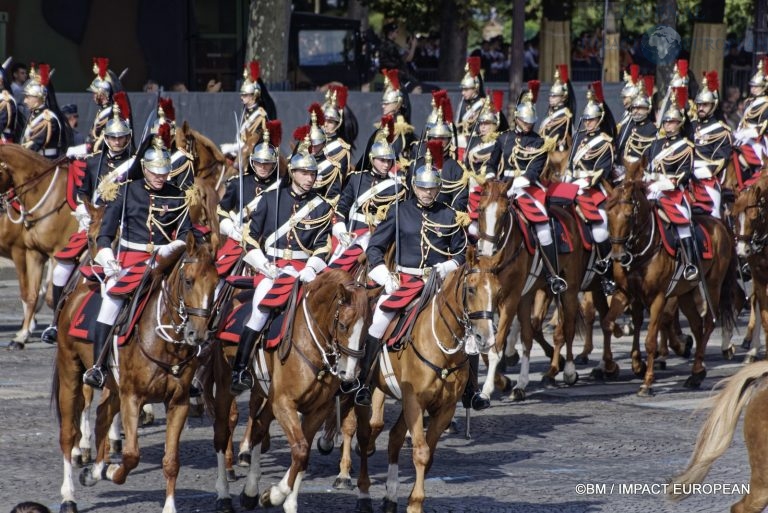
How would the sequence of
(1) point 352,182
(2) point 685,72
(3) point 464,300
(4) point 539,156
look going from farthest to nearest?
(2) point 685,72 < (4) point 539,156 < (1) point 352,182 < (3) point 464,300

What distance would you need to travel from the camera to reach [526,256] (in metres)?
16.0

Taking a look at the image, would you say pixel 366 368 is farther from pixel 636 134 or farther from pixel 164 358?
pixel 636 134

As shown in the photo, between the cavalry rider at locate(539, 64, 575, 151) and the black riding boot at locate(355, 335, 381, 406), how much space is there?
839 centimetres

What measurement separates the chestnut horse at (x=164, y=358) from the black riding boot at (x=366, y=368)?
123 cm

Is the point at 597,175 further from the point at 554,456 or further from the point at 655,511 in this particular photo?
the point at 655,511

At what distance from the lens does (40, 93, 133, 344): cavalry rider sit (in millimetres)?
13633

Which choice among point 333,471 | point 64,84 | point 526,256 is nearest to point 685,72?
point 526,256

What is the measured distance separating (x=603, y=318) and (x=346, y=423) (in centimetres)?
652

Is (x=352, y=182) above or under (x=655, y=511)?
above

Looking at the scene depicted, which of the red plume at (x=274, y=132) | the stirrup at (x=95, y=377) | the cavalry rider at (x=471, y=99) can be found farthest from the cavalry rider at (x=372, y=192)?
the stirrup at (x=95, y=377)

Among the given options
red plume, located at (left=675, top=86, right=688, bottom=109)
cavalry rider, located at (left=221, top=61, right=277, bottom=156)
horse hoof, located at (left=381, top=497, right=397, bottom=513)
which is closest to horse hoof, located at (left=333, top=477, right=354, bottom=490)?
horse hoof, located at (left=381, top=497, right=397, bottom=513)

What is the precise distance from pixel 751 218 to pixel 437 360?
300 inches

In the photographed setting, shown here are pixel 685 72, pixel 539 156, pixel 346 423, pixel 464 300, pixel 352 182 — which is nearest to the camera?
pixel 464 300

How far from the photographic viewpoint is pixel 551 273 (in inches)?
648
